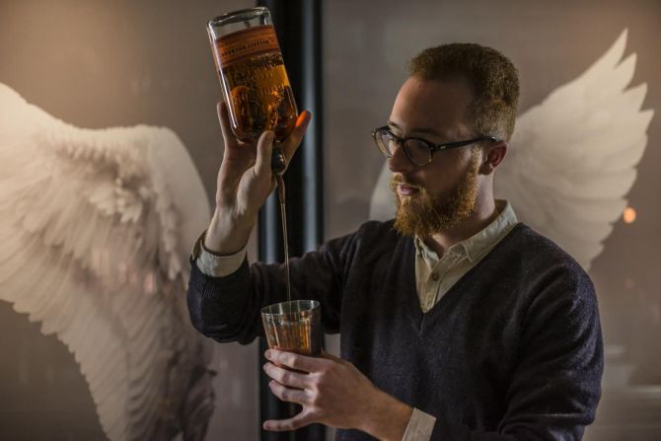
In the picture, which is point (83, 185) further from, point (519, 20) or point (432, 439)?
point (519, 20)

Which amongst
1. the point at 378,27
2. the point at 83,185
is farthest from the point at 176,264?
the point at 378,27

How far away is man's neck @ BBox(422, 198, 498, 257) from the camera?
4.86 feet

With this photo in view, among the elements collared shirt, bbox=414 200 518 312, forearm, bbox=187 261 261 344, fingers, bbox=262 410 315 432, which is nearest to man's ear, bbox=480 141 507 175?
collared shirt, bbox=414 200 518 312

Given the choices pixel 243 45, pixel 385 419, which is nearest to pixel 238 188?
pixel 243 45

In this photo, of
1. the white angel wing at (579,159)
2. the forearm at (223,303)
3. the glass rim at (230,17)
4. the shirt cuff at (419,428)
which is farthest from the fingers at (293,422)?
the white angel wing at (579,159)

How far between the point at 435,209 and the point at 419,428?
424mm

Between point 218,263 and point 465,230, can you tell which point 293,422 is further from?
point 465,230

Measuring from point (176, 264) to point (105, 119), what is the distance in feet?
1.31

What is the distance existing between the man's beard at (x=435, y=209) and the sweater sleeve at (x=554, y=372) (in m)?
0.22

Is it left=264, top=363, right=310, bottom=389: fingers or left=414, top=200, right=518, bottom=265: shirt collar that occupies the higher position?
left=414, top=200, right=518, bottom=265: shirt collar

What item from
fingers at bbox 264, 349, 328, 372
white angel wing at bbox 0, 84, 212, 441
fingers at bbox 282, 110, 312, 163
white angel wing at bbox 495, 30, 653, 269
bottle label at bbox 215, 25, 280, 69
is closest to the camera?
fingers at bbox 264, 349, 328, 372

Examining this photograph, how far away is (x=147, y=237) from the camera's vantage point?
1.83 m

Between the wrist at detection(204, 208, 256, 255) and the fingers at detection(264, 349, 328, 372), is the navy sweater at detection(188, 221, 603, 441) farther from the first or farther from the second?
the fingers at detection(264, 349, 328, 372)

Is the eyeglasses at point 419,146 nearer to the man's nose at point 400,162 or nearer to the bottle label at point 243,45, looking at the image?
the man's nose at point 400,162
